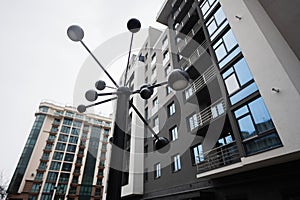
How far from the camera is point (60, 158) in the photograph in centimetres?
4516

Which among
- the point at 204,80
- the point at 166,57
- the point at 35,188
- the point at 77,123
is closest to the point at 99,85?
the point at 204,80

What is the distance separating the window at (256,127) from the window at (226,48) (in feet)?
9.22

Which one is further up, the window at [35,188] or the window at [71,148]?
the window at [71,148]

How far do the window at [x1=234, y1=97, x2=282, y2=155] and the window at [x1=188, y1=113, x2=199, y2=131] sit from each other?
3.24 m

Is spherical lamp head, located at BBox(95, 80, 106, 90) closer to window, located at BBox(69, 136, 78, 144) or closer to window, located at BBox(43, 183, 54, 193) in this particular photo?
window, located at BBox(43, 183, 54, 193)

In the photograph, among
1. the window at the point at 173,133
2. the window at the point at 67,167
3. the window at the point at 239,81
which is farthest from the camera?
the window at the point at 67,167

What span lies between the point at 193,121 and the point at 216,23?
626 centimetres

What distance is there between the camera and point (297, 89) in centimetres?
533

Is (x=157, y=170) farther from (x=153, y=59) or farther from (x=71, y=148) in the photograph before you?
(x=71, y=148)

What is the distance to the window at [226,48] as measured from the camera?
8.41 meters

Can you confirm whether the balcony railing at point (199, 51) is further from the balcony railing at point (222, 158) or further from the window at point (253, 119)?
the balcony railing at point (222, 158)

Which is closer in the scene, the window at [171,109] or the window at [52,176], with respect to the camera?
the window at [171,109]

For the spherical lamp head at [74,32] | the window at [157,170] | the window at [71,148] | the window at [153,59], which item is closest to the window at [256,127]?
the spherical lamp head at [74,32]

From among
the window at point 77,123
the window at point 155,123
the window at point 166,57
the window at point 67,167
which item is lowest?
the window at point 155,123
